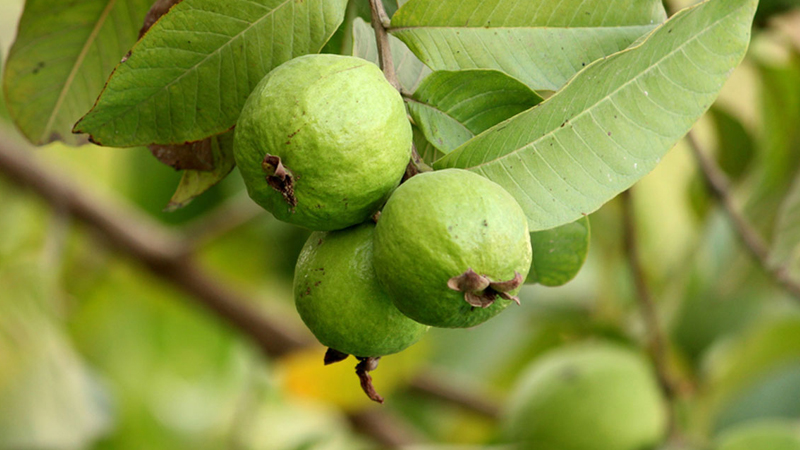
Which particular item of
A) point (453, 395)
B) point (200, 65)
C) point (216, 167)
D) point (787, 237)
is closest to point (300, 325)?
point (453, 395)

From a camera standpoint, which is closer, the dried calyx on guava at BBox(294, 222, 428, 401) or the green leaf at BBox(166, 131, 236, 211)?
the dried calyx on guava at BBox(294, 222, 428, 401)

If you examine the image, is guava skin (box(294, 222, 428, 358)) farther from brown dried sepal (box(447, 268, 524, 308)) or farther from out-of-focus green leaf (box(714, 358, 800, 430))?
out-of-focus green leaf (box(714, 358, 800, 430))

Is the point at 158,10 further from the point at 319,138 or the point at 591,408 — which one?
the point at 591,408

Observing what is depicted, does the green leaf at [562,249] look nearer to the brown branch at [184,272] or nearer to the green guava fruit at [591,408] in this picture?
the green guava fruit at [591,408]

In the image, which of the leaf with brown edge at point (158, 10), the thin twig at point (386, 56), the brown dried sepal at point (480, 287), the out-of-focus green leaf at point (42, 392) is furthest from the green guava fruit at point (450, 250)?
the out-of-focus green leaf at point (42, 392)

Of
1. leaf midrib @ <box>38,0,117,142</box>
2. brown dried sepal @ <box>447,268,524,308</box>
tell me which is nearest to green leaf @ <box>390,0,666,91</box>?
brown dried sepal @ <box>447,268,524,308</box>
